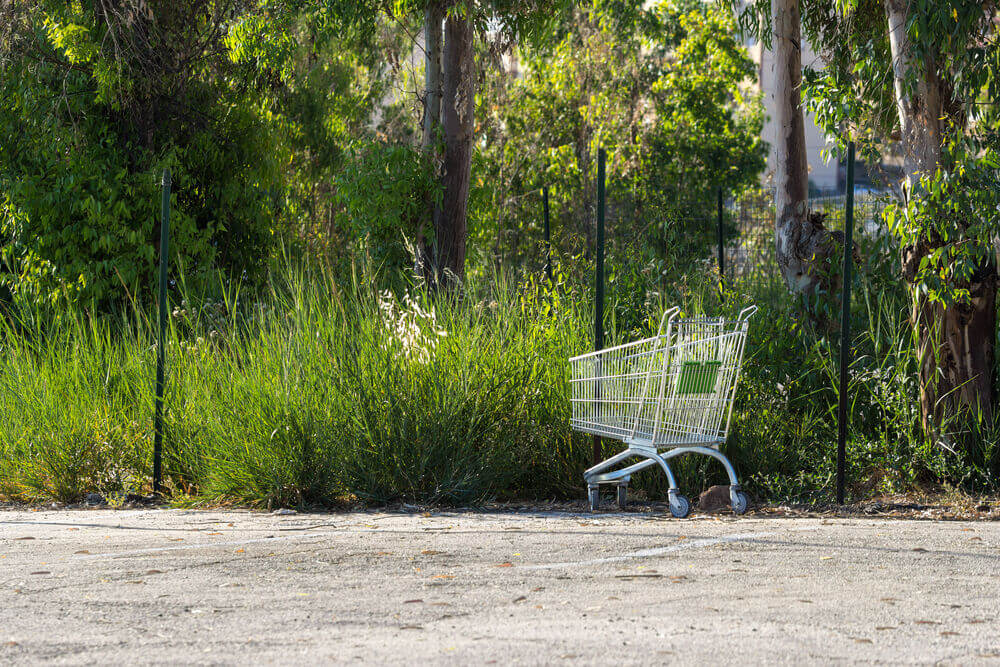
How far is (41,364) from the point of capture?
9.81 m

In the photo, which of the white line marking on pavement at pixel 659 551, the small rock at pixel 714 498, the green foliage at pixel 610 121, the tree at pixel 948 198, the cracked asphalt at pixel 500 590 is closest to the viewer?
the cracked asphalt at pixel 500 590

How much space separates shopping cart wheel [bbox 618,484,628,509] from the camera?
24.9ft

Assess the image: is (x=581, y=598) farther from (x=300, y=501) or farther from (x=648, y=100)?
(x=648, y=100)

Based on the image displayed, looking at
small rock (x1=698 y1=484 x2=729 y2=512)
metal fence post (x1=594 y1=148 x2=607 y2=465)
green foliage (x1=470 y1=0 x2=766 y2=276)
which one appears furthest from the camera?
green foliage (x1=470 y1=0 x2=766 y2=276)

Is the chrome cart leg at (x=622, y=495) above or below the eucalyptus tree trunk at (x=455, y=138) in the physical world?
below

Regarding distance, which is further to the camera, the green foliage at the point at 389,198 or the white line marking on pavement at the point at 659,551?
the green foliage at the point at 389,198

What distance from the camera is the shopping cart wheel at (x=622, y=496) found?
759cm

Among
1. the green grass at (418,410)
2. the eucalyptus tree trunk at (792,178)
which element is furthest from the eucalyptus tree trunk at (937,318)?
the eucalyptus tree trunk at (792,178)

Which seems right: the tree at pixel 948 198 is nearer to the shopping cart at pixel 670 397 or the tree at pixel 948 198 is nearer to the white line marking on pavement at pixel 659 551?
the shopping cart at pixel 670 397

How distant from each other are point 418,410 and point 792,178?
181 inches

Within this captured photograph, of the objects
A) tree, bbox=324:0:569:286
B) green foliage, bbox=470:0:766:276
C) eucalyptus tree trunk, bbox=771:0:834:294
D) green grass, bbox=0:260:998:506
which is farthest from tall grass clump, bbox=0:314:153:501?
green foliage, bbox=470:0:766:276

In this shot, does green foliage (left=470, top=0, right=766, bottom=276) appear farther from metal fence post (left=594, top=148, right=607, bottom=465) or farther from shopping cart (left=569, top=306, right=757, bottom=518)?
shopping cart (left=569, top=306, right=757, bottom=518)

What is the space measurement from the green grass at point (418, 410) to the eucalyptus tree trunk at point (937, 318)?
20cm

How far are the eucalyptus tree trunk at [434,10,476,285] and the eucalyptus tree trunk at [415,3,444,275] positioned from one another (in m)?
0.10
